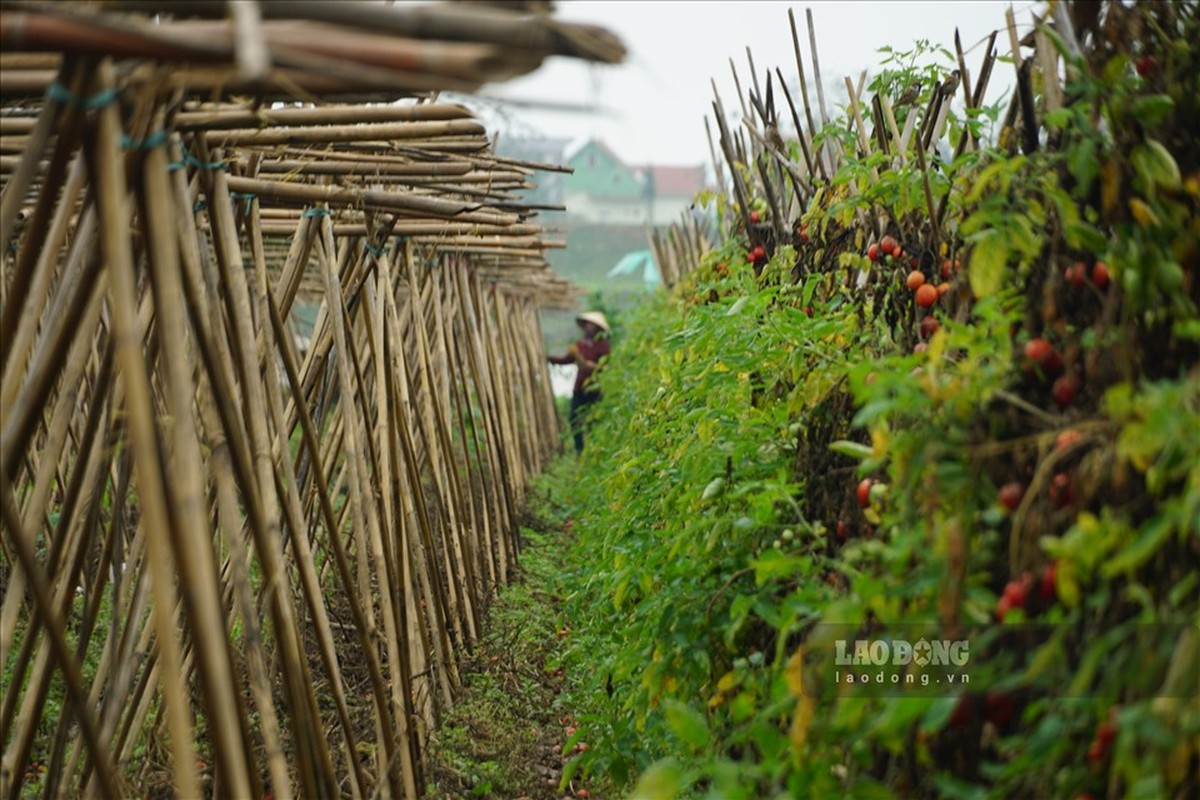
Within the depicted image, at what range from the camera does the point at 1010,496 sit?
2117mm

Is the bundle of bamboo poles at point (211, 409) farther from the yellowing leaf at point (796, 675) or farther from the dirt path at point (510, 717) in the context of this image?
the yellowing leaf at point (796, 675)

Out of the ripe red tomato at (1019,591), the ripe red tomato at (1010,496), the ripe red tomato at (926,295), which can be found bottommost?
the ripe red tomato at (1019,591)

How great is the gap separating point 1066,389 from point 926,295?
94 centimetres

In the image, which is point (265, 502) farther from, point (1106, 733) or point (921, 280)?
point (1106, 733)

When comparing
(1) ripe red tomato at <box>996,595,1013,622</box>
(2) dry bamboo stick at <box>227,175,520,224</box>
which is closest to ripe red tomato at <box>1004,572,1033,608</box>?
(1) ripe red tomato at <box>996,595,1013,622</box>

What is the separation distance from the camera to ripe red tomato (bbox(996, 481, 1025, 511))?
6.93 feet

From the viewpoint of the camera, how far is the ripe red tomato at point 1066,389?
2.20 m

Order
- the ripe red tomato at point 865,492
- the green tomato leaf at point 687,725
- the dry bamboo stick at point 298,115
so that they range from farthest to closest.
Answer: the dry bamboo stick at point 298,115
the ripe red tomato at point 865,492
the green tomato leaf at point 687,725

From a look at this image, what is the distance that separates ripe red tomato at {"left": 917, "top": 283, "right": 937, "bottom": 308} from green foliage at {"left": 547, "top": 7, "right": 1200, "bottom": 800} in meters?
0.07

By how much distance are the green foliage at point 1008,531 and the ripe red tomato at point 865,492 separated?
0.01 meters

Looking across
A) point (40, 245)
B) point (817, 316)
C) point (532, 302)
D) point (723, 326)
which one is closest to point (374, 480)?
point (723, 326)

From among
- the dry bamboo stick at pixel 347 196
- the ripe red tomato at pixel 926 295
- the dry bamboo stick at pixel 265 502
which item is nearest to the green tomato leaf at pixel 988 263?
the ripe red tomato at pixel 926 295

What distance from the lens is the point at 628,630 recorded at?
3258mm

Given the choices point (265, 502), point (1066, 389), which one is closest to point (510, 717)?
point (265, 502)
